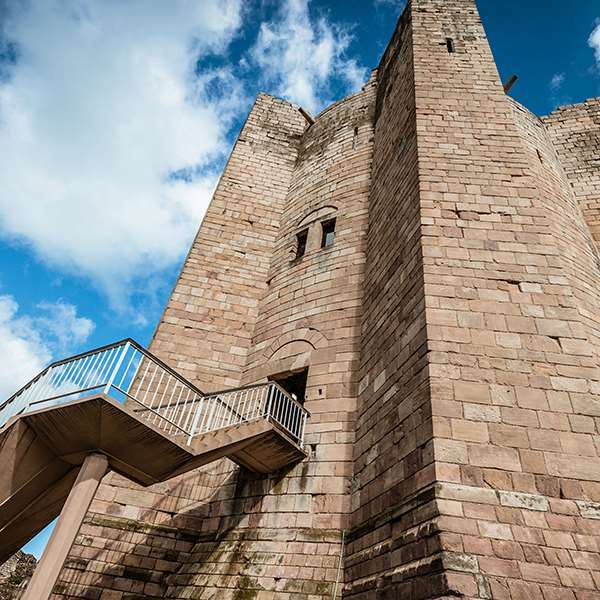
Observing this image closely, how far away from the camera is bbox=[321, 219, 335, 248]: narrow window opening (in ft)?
31.4

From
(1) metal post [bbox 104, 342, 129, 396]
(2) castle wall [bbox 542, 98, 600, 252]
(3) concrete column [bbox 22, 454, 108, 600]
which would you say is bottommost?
(3) concrete column [bbox 22, 454, 108, 600]

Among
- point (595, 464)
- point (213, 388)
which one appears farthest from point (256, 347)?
point (595, 464)

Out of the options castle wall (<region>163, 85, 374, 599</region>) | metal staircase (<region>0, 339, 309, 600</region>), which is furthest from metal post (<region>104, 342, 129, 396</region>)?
castle wall (<region>163, 85, 374, 599</region>)

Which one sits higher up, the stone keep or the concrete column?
the stone keep

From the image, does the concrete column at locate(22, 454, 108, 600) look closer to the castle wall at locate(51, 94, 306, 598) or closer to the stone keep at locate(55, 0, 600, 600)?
the stone keep at locate(55, 0, 600, 600)

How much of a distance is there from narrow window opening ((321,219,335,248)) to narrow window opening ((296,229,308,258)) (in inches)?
18.0

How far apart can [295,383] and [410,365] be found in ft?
10.1

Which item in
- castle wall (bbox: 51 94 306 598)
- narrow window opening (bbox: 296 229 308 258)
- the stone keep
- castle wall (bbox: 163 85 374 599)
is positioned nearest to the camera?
the stone keep

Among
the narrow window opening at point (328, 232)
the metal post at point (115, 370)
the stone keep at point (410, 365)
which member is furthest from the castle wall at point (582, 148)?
the metal post at point (115, 370)

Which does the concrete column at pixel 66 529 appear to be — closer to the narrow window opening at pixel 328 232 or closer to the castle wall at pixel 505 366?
the castle wall at pixel 505 366

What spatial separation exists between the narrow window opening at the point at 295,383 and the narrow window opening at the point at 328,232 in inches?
Result: 125

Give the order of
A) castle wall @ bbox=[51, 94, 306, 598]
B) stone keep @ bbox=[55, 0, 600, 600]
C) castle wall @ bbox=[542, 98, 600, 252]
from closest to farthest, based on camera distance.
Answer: stone keep @ bbox=[55, 0, 600, 600] < castle wall @ bbox=[51, 94, 306, 598] < castle wall @ bbox=[542, 98, 600, 252]

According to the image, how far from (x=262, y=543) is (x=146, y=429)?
2328 millimetres

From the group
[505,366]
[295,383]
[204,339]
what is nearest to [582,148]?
[505,366]
